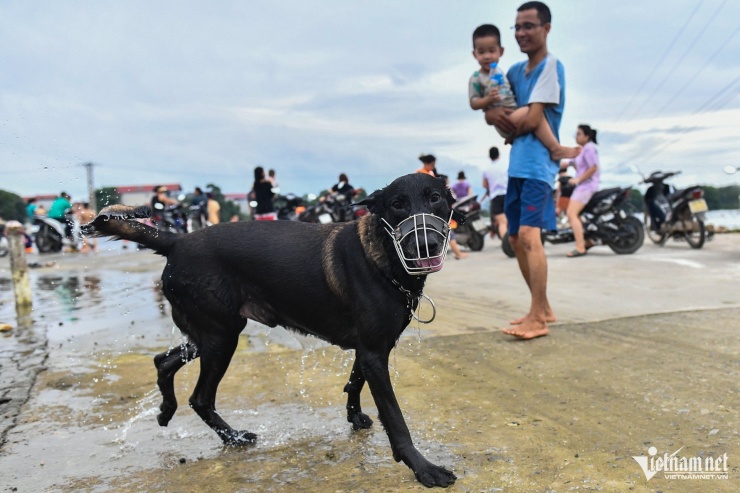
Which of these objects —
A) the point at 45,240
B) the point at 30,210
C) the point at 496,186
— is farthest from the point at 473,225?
the point at 30,210

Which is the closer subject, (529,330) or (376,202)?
(376,202)

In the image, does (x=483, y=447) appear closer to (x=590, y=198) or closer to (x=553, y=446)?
(x=553, y=446)

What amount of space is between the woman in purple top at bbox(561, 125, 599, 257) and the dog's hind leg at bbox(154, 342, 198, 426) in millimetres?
8117

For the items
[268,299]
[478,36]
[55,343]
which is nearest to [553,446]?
[268,299]

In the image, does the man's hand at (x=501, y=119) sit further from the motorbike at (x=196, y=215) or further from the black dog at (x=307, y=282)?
the motorbike at (x=196, y=215)

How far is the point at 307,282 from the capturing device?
2797 millimetres

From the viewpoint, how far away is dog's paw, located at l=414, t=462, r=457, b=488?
2303mm

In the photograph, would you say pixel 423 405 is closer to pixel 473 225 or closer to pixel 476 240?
pixel 473 225

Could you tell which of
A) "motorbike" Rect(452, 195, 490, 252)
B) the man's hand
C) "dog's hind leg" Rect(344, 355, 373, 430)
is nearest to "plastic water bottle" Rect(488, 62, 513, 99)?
the man's hand

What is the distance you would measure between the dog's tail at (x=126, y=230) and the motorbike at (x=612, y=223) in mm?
7973

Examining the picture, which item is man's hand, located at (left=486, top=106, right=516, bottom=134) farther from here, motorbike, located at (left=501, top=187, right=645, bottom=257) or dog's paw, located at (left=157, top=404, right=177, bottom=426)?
motorbike, located at (left=501, top=187, right=645, bottom=257)

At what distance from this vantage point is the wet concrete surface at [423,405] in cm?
247

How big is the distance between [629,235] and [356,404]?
8.63 m

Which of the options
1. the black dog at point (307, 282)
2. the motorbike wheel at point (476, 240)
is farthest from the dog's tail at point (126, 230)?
the motorbike wheel at point (476, 240)
